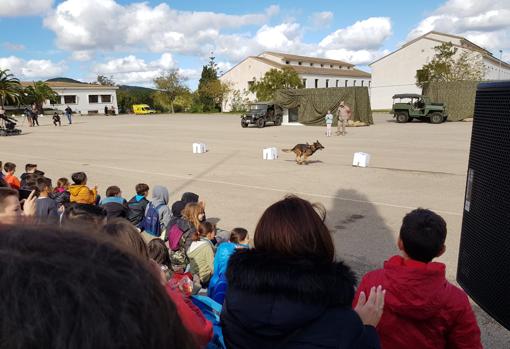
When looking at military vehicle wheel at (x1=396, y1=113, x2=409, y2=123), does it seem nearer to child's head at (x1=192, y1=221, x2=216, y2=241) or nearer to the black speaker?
child's head at (x1=192, y1=221, x2=216, y2=241)

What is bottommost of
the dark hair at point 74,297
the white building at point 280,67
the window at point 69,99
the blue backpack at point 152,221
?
the blue backpack at point 152,221

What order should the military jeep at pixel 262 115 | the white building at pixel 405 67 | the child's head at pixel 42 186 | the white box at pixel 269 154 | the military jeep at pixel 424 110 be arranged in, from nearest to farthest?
1. the child's head at pixel 42 186
2. the white box at pixel 269 154
3. the military jeep at pixel 262 115
4. the military jeep at pixel 424 110
5. the white building at pixel 405 67

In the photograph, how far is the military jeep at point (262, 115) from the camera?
95.2 ft

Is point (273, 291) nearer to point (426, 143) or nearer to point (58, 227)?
point (58, 227)

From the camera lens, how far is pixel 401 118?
1200 inches

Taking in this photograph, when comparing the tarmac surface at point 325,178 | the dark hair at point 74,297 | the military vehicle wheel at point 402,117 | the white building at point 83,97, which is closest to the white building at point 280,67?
the white building at point 83,97

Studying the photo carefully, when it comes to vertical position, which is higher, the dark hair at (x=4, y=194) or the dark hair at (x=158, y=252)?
the dark hair at (x=4, y=194)

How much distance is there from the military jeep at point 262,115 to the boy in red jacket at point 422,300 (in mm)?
26940

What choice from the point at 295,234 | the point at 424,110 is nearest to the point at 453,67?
the point at 424,110

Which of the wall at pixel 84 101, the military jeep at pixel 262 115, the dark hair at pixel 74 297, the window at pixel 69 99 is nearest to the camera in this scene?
the dark hair at pixel 74 297

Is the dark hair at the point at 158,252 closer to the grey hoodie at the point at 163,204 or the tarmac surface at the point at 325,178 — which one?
the grey hoodie at the point at 163,204

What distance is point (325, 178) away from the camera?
35.9 ft

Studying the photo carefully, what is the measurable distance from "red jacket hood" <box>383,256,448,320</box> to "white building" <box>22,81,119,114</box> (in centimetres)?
7616

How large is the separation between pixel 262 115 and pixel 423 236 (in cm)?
2734
